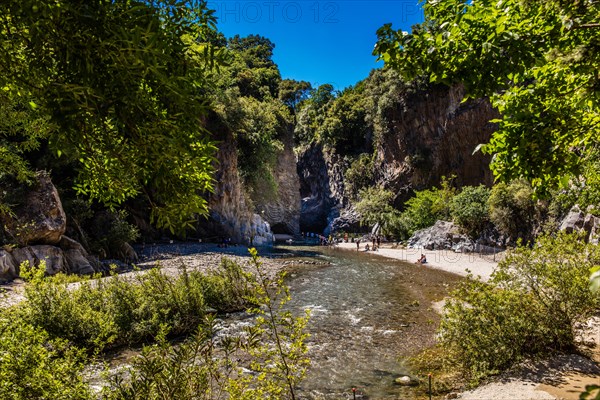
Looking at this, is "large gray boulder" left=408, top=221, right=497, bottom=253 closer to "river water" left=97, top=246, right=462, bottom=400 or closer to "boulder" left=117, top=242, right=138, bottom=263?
"river water" left=97, top=246, right=462, bottom=400

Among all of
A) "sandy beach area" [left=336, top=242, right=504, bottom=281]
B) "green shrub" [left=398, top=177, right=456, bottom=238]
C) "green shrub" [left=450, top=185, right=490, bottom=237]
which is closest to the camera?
"sandy beach area" [left=336, top=242, right=504, bottom=281]

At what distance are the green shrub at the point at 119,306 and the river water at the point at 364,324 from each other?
324 cm

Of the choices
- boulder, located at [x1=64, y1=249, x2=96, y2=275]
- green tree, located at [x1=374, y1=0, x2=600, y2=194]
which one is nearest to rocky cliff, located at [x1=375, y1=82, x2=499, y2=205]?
green tree, located at [x1=374, y1=0, x2=600, y2=194]

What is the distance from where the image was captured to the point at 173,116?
Answer: 2.75 m

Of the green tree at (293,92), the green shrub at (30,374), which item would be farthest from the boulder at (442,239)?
the green tree at (293,92)

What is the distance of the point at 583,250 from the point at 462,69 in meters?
7.21

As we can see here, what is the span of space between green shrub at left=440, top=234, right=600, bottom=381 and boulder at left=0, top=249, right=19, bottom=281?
1658cm

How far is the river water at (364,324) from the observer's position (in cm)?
833

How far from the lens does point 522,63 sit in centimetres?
382

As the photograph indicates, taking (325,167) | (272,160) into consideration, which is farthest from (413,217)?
(325,167)

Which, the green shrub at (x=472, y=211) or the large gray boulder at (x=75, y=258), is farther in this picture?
the green shrub at (x=472, y=211)

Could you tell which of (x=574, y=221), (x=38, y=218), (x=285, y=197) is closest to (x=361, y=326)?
(x=38, y=218)

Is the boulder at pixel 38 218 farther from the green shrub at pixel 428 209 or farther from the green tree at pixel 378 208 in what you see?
the green tree at pixel 378 208

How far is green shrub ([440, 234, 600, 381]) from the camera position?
24.5 feet
